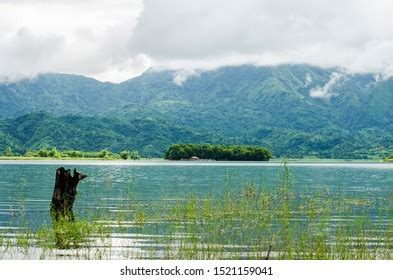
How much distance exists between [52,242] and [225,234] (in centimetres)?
729

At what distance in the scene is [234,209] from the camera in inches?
1273

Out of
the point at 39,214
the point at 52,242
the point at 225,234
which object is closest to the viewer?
the point at 52,242

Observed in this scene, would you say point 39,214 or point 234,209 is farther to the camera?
point 39,214

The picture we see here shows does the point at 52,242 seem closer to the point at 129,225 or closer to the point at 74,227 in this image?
the point at 74,227

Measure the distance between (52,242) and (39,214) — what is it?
16.3m
